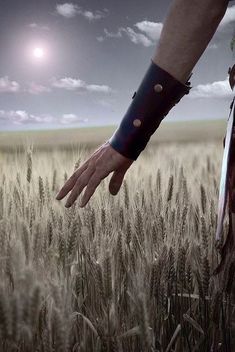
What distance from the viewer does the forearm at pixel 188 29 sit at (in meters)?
0.86

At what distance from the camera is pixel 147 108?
3.11 feet

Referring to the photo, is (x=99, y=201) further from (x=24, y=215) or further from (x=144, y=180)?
(x=144, y=180)

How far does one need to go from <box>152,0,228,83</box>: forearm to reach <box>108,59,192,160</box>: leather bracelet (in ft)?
0.16


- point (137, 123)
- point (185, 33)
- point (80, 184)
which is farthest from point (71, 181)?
point (185, 33)

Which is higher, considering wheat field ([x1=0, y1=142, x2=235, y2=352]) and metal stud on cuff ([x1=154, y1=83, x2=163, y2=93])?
metal stud on cuff ([x1=154, y1=83, x2=163, y2=93])

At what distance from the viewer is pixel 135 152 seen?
38.6 inches

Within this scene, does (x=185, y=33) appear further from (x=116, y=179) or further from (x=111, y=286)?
(x=111, y=286)

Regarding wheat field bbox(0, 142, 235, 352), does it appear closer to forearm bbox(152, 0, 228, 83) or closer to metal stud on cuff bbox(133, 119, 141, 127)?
metal stud on cuff bbox(133, 119, 141, 127)

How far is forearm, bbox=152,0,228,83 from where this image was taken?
856 mm

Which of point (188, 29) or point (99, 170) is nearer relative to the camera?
point (188, 29)

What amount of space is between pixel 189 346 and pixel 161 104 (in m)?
0.42

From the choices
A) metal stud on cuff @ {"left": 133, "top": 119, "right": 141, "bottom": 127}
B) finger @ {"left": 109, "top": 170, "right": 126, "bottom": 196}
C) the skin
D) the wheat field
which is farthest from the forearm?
the wheat field

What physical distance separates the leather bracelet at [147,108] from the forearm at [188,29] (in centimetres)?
5

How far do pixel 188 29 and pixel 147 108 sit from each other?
0.15 m
